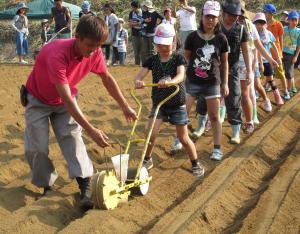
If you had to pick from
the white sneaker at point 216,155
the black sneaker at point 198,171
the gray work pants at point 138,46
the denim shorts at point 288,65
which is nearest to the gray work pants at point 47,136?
the black sneaker at point 198,171

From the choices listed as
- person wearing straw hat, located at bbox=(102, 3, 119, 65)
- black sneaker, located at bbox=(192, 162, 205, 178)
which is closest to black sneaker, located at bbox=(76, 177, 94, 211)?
black sneaker, located at bbox=(192, 162, 205, 178)

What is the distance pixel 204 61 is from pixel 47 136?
2.41 m

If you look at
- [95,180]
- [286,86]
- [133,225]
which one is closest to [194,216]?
[133,225]

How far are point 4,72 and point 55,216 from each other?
809cm

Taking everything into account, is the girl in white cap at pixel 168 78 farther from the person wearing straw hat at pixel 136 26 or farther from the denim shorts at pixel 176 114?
the person wearing straw hat at pixel 136 26

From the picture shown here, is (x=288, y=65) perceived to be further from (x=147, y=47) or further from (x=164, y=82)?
(x=164, y=82)

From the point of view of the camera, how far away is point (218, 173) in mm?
7090

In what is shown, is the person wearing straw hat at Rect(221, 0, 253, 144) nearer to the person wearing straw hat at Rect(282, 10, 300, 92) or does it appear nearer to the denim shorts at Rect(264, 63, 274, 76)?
the denim shorts at Rect(264, 63, 274, 76)

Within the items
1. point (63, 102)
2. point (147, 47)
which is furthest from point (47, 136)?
point (147, 47)

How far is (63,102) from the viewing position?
5500mm

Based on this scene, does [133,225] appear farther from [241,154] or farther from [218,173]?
[241,154]

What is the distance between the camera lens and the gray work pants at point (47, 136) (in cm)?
584

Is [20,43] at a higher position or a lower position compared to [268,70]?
lower

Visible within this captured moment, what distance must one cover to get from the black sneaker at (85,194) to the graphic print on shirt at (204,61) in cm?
226
